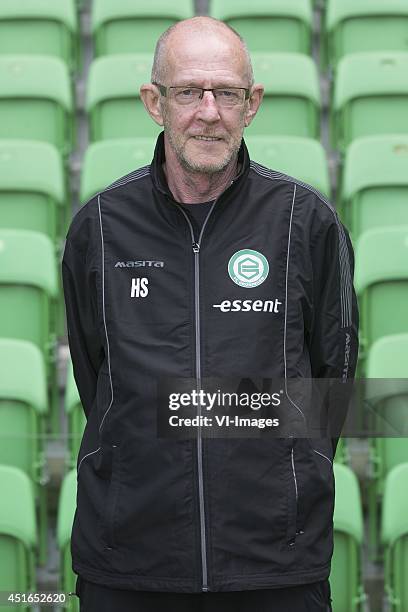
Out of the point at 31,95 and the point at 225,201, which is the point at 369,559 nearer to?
the point at 225,201

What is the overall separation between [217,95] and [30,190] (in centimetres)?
241

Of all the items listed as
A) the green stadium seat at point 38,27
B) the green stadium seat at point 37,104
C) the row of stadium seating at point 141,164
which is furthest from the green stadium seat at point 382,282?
the green stadium seat at point 38,27

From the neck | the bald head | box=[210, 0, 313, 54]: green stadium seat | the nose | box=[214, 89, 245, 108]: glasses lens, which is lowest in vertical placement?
the neck

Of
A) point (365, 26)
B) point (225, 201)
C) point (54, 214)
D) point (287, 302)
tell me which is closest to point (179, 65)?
point (225, 201)

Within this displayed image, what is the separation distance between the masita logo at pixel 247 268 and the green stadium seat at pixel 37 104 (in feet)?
9.61

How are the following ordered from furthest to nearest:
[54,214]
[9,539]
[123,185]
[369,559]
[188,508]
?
1. [54,214]
2. [369,559]
3. [9,539]
4. [123,185]
5. [188,508]

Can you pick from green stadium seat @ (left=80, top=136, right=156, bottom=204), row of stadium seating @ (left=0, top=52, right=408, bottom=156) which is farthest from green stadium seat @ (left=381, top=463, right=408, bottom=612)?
row of stadium seating @ (left=0, top=52, right=408, bottom=156)

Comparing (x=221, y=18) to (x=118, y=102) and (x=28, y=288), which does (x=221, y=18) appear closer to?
(x=118, y=102)

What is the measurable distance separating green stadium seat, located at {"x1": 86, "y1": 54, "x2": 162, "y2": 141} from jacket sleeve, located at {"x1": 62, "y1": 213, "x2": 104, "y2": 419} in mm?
2663

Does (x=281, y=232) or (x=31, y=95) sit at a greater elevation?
(x=31, y=95)

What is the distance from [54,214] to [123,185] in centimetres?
223

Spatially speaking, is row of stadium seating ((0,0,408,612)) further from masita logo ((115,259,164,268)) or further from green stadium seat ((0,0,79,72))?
masita logo ((115,259,164,268))

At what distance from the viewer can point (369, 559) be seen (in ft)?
11.0

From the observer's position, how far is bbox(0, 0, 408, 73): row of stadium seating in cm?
529
